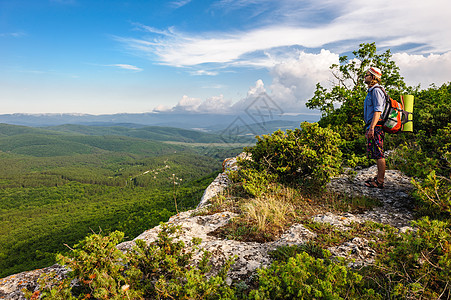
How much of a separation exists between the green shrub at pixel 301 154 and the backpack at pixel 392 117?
52.2 inches

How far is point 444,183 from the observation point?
4641 mm

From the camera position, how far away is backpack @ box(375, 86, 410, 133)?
20.8 ft

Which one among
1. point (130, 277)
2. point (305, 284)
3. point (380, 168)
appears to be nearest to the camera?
point (305, 284)

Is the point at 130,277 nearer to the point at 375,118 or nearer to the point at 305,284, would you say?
the point at 305,284

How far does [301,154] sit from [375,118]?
7.47 ft

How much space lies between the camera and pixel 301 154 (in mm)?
6625

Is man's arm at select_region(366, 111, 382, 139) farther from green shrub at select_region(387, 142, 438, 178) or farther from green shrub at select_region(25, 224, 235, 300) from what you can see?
green shrub at select_region(25, 224, 235, 300)

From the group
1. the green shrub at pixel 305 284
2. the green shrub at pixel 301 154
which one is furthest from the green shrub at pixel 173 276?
the green shrub at pixel 301 154

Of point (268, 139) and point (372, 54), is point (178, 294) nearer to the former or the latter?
point (268, 139)

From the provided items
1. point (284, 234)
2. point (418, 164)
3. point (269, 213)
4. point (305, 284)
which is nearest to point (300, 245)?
point (284, 234)

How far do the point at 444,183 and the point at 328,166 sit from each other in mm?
2380

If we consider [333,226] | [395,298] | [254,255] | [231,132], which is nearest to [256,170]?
[231,132]

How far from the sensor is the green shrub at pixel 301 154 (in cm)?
648

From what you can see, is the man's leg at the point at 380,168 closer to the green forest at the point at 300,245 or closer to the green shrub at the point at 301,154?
the green forest at the point at 300,245
